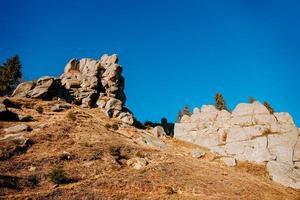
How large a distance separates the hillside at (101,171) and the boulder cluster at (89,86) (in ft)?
50.9

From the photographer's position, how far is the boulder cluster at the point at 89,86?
225ft

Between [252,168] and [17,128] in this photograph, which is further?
[252,168]

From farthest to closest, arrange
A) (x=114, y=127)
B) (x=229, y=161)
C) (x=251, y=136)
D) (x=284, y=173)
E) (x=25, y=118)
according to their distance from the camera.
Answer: (x=251, y=136)
(x=114, y=127)
(x=229, y=161)
(x=284, y=173)
(x=25, y=118)

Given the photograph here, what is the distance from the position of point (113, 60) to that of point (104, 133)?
46502 millimetres

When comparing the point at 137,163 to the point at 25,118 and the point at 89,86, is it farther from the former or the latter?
the point at 89,86

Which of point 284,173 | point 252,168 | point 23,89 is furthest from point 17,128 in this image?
point 284,173

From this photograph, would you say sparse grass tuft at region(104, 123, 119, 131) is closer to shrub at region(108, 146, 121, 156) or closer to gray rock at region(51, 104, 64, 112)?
gray rock at region(51, 104, 64, 112)

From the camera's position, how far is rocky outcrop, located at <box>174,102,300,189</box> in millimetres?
54219

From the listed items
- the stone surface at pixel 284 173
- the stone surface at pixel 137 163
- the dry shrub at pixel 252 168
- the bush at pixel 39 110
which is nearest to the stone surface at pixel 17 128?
the bush at pixel 39 110

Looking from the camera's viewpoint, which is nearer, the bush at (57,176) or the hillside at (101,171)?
the hillside at (101,171)

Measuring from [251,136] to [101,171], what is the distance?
39656 millimetres

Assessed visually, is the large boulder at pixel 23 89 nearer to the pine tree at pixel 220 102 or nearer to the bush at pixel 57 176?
the bush at pixel 57 176

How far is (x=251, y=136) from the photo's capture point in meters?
63.2

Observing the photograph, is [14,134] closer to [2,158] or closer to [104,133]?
[2,158]
